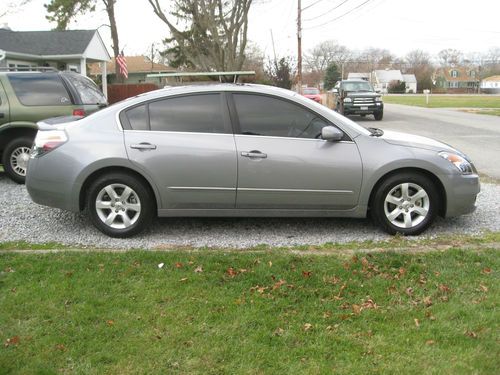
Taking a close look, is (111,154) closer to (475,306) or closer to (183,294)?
(183,294)

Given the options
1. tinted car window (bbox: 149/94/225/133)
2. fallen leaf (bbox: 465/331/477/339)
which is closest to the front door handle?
tinted car window (bbox: 149/94/225/133)

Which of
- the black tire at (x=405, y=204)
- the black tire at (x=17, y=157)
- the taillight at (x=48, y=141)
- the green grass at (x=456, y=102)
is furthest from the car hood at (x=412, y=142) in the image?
the green grass at (x=456, y=102)

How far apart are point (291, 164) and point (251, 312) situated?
197 cm

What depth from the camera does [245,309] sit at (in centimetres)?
354

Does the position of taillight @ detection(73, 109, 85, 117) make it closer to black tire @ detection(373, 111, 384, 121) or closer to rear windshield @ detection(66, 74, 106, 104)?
rear windshield @ detection(66, 74, 106, 104)

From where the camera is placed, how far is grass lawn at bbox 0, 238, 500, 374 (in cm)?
297

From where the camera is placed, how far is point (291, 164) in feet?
16.7

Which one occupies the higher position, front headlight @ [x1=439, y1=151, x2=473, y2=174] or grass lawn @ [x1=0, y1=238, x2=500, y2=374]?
front headlight @ [x1=439, y1=151, x2=473, y2=174]

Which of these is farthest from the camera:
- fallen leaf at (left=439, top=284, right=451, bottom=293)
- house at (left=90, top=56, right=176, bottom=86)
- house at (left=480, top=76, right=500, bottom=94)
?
house at (left=480, top=76, right=500, bottom=94)

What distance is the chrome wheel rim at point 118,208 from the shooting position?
5.19 metres

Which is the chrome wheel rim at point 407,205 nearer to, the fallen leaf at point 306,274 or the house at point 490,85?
the fallen leaf at point 306,274

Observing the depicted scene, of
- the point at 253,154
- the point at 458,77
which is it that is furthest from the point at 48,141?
the point at 458,77

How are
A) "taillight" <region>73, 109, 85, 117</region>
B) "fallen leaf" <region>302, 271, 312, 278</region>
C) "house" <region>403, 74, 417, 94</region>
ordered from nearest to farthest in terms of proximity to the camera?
"fallen leaf" <region>302, 271, 312, 278</region>, "taillight" <region>73, 109, 85, 117</region>, "house" <region>403, 74, 417, 94</region>

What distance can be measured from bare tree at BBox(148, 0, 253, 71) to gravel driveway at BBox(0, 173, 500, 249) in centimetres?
1942
